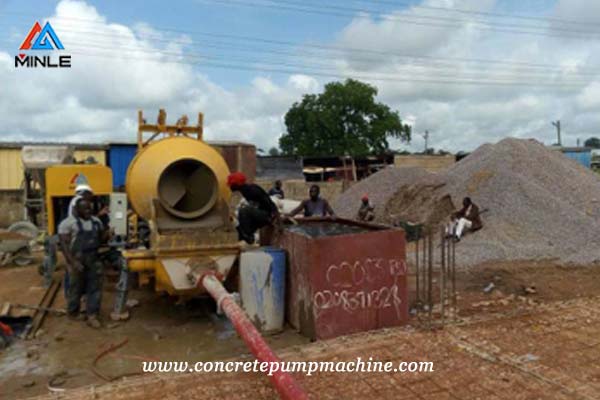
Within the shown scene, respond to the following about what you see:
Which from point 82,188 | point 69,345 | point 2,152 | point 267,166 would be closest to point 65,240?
point 82,188

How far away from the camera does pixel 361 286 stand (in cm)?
562

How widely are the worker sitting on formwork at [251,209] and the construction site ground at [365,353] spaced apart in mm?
1219

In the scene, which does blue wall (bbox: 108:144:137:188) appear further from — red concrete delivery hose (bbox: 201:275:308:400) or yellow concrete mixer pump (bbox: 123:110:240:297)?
red concrete delivery hose (bbox: 201:275:308:400)

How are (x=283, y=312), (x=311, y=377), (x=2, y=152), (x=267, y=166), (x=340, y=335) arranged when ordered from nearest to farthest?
(x=311, y=377)
(x=340, y=335)
(x=283, y=312)
(x=2, y=152)
(x=267, y=166)

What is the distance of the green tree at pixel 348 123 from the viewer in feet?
136

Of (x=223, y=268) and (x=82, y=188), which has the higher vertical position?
(x=82, y=188)

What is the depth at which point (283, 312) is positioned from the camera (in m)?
6.08

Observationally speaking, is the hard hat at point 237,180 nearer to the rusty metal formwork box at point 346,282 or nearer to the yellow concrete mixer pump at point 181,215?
the yellow concrete mixer pump at point 181,215

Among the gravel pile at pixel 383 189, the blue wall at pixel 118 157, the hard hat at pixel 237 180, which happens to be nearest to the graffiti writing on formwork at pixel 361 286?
the hard hat at pixel 237 180

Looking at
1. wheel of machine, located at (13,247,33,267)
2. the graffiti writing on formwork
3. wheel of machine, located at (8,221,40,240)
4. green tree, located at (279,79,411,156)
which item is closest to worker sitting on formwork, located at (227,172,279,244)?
the graffiti writing on formwork

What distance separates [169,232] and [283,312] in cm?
170

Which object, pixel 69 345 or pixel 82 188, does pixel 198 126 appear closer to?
pixel 82 188

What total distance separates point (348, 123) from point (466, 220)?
30663 mm

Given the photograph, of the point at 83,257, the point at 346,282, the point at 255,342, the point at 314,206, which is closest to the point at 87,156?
the point at 314,206
